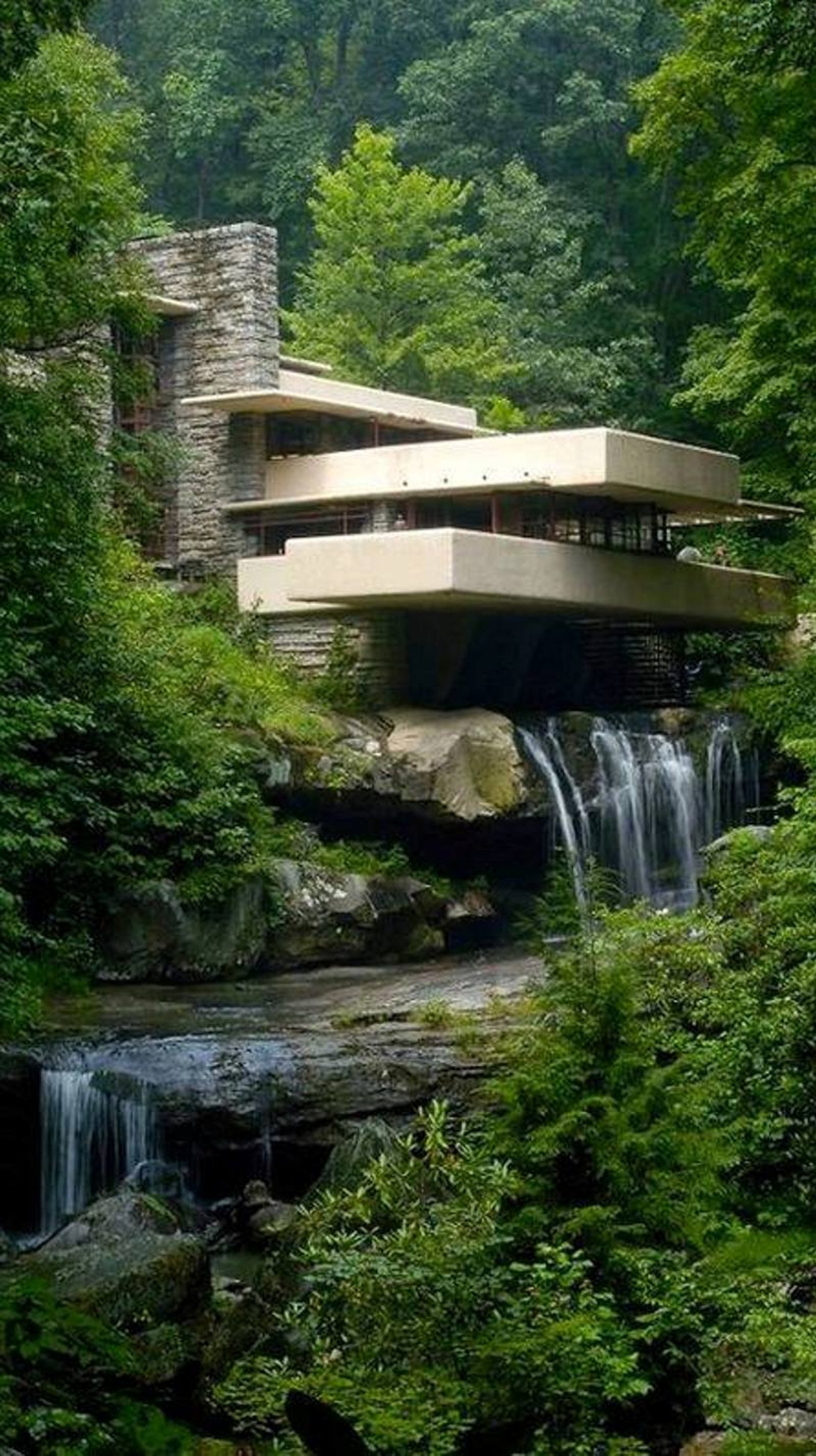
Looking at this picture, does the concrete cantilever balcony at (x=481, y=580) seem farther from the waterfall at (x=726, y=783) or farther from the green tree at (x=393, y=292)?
the green tree at (x=393, y=292)

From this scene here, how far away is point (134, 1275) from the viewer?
12773mm

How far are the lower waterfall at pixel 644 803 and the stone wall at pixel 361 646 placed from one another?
2327 mm

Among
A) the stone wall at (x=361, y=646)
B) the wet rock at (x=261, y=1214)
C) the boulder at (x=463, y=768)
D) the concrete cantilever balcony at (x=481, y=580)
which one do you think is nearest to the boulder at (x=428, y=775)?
the boulder at (x=463, y=768)

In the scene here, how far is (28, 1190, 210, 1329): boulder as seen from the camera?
12.5m

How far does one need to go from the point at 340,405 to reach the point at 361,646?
4.64 meters

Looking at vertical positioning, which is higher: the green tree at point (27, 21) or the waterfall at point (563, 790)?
the green tree at point (27, 21)

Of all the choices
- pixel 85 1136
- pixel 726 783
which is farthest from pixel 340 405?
pixel 85 1136

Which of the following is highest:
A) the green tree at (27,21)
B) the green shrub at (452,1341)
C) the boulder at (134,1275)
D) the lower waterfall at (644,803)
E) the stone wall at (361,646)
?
the green tree at (27,21)

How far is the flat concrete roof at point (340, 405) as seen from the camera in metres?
30.3

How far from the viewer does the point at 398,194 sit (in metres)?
40.2

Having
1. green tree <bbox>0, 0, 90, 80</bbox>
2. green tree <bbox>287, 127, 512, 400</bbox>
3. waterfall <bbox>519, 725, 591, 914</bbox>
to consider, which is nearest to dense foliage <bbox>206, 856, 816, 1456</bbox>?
green tree <bbox>0, 0, 90, 80</bbox>

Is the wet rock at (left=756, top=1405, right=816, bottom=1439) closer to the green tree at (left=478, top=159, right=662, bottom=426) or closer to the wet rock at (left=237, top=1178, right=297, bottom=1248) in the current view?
the wet rock at (left=237, top=1178, right=297, bottom=1248)

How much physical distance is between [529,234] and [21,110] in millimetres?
24324

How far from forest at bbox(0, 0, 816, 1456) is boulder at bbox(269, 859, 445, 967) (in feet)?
1.69
